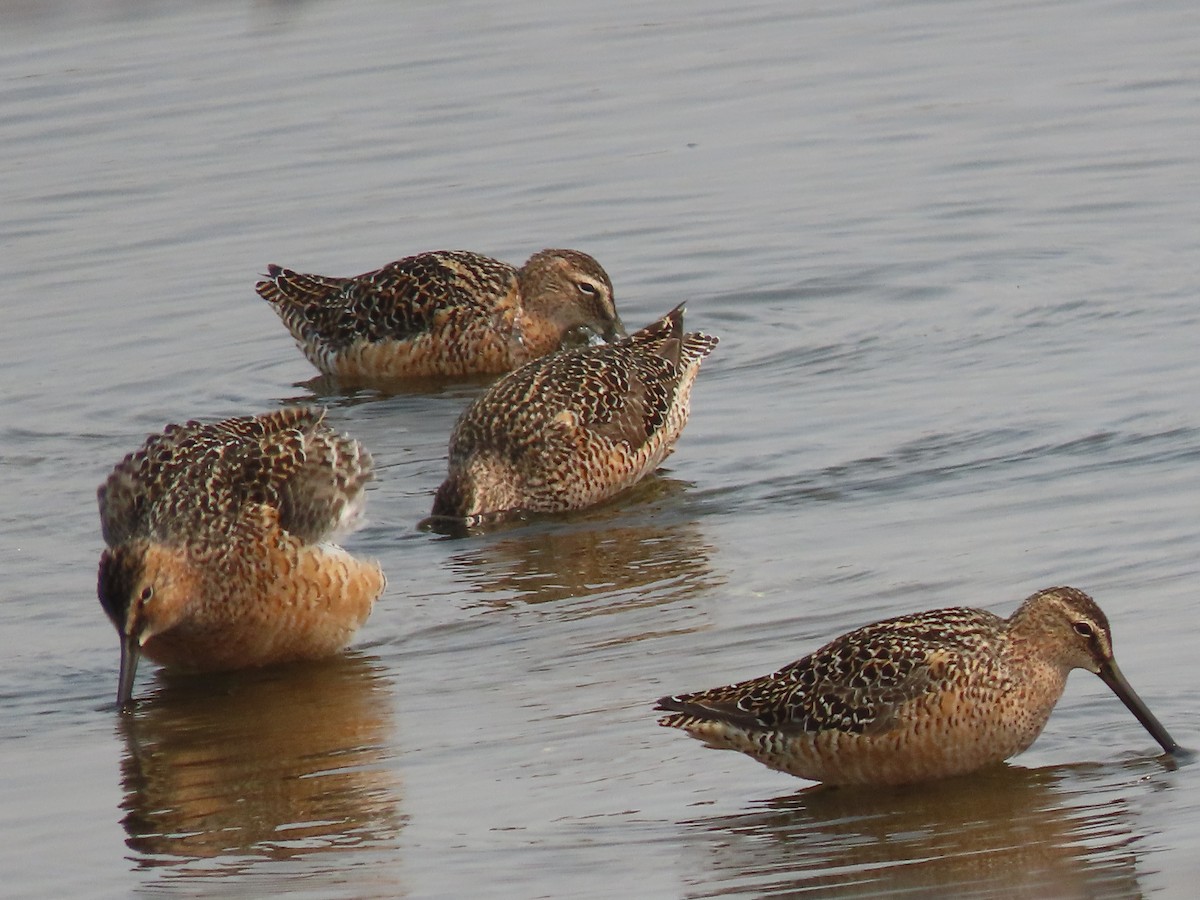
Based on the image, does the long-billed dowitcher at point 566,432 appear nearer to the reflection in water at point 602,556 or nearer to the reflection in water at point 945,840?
the reflection in water at point 602,556

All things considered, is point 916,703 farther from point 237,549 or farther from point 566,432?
point 566,432

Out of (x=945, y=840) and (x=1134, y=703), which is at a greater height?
A: (x=1134, y=703)

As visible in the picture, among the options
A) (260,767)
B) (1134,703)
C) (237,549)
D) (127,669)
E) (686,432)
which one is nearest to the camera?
(1134,703)

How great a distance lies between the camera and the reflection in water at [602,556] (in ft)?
A: 24.7

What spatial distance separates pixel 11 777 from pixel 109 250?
657cm

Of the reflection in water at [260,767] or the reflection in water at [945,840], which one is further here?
the reflection in water at [260,767]

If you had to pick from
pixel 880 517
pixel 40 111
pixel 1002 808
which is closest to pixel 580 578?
pixel 880 517

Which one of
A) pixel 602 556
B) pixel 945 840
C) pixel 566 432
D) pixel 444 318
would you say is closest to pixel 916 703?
pixel 945 840

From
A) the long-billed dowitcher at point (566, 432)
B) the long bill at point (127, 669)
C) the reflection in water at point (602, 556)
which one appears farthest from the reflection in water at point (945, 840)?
the long-billed dowitcher at point (566, 432)

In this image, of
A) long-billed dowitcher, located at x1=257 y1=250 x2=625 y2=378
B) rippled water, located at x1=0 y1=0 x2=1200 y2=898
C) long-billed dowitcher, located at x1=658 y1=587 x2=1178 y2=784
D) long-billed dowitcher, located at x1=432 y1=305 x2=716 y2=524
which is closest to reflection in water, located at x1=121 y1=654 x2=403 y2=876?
rippled water, located at x1=0 y1=0 x2=1200 y2=898

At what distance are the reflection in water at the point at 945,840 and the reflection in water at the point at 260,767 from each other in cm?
86

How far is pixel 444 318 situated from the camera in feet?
35.2

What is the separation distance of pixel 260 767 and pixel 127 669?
585 millimetres

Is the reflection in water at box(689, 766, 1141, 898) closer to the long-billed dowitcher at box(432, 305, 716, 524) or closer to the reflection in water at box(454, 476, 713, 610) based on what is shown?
the reflection in water at box(454, 476, 713, 610)
